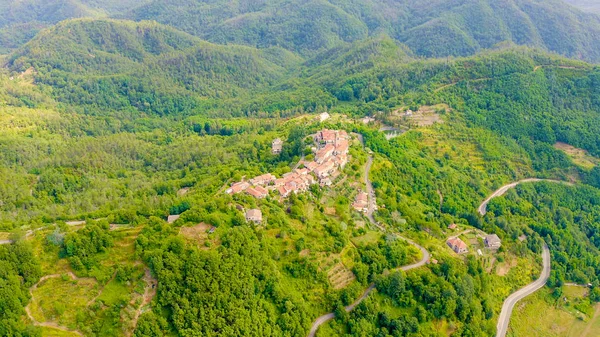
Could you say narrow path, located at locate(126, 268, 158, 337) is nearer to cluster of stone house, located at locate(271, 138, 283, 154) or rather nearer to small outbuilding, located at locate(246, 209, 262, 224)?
small outbuilding, located at locate(246, 209, 262, 224)

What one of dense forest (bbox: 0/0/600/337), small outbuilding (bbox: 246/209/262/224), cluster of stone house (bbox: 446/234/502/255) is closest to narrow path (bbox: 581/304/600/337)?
dense forest (bbox: 0/0/600/337)

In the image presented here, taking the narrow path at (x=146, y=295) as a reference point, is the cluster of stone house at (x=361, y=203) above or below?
below

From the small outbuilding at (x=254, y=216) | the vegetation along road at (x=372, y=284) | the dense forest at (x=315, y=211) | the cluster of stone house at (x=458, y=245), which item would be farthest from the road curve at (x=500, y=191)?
the small outbuilding at (x=254, y=216)

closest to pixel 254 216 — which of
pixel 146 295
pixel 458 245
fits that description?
pixel 146 295

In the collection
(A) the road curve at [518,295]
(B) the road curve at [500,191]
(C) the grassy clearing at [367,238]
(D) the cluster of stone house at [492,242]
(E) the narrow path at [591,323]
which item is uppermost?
(C) the grassy clearing at [367,238]

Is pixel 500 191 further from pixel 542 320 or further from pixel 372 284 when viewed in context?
pixel 372 284

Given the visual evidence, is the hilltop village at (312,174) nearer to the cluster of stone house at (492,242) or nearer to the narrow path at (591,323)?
the cluster of stone house at (492,242)
